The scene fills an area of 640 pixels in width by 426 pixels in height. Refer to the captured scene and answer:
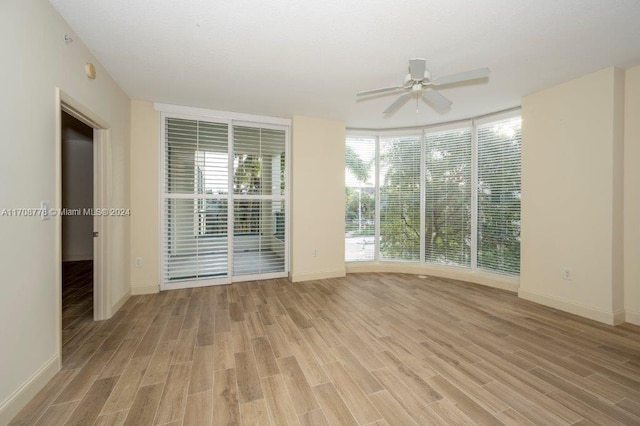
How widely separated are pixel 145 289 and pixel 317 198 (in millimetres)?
3035

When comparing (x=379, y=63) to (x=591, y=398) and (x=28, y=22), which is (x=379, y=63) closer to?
(x=28, y=22)

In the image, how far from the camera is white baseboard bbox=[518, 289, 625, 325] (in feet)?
9.46

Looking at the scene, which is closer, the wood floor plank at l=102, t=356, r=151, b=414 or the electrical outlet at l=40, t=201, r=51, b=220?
the wood floor plank at l=102, t=356, r=151, b=414

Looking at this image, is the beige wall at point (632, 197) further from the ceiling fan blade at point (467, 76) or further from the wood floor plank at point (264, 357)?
the wood floor plank at point (264, 357)

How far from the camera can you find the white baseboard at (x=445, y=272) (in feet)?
13.3

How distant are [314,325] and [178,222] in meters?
2.69

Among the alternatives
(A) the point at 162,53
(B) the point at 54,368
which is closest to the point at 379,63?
(A) the point at 162,53

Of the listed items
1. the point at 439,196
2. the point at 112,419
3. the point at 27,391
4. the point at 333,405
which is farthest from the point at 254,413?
the point at 439,196

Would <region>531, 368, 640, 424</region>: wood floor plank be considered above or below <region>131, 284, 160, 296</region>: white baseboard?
below

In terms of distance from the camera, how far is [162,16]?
2.05 metres

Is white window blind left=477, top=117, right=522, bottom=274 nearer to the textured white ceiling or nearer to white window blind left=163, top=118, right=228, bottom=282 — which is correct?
the textured white ceiling

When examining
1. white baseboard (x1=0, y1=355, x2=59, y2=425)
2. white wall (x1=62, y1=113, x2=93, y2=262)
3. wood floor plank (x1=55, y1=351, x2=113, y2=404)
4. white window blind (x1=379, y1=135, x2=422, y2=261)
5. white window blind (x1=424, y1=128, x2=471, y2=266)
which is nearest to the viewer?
white baseboard (x1=0, y1=355, x2=59, y2=425)

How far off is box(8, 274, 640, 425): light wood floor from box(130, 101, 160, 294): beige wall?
53cm

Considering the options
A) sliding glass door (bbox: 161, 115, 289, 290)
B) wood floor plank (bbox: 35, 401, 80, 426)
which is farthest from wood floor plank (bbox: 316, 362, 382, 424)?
sliding glass door (bbox: 161, 115, 289, 290)
